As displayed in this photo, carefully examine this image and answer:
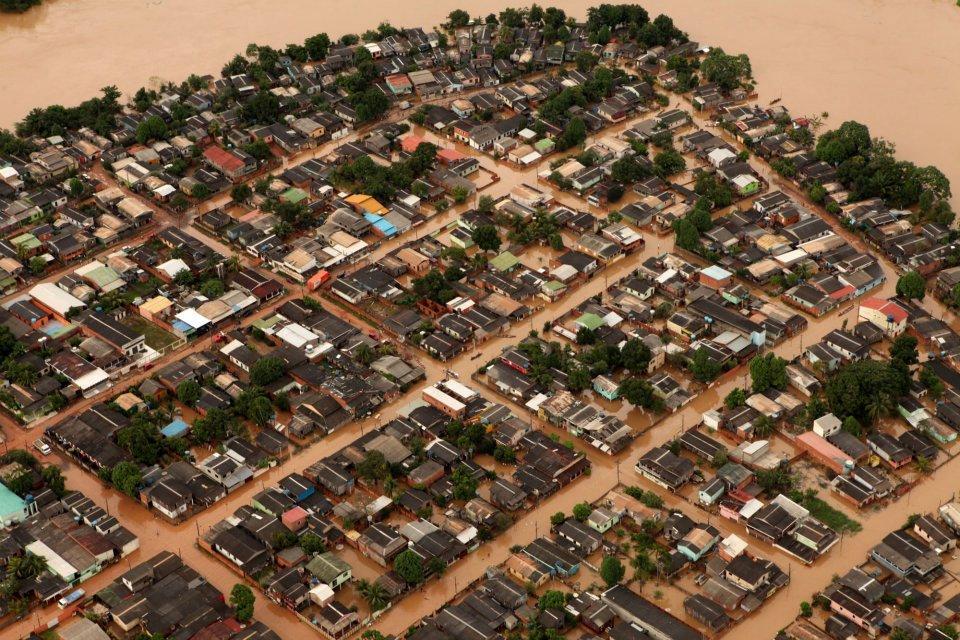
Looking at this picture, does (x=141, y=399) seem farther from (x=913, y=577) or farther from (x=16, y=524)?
(x=913, y=577)

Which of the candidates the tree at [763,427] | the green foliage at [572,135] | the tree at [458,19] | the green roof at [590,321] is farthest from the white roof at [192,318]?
the tree at [458,19]

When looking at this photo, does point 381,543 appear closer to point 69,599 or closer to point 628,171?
point 69,599

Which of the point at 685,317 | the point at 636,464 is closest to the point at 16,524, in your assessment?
the point at 636,464

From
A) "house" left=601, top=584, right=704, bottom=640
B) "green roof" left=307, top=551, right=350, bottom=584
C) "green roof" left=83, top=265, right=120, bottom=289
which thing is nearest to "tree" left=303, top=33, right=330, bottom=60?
"green roof" left=83, top=265, right=120, bottom=289

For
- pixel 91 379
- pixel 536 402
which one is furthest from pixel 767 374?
pixel 91 379

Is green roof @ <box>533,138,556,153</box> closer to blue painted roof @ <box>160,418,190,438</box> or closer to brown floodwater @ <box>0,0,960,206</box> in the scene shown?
brown floodwater @ <box>0,0,960,206</box>

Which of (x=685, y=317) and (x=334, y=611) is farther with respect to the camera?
(x=685, y=317)

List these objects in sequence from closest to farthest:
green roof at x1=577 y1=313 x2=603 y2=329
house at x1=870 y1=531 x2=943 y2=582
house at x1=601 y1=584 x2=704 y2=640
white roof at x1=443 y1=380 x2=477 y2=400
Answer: house at x1=601 y1=584 x2=704 y2=640
house at x1=870 y1=531 x2=943 y2=582
white roof at x1=443 y1=380 x2=477 y2=400
green roof at x1=577 y1=313 x2=603 y2=329
